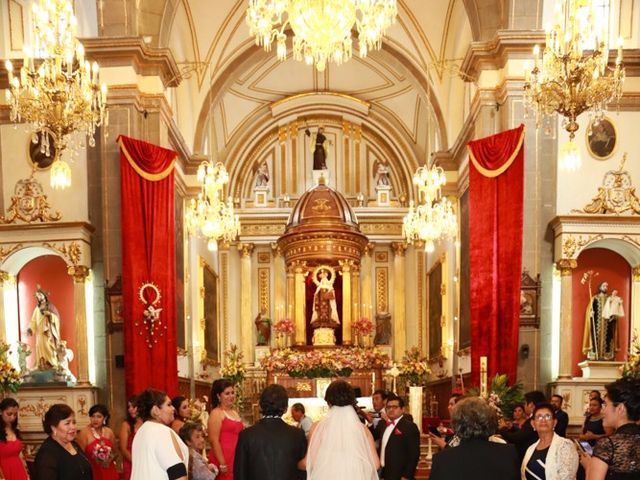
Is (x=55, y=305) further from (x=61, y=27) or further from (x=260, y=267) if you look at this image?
(x=260, y=267)

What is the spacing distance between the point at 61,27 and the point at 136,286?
4.97m

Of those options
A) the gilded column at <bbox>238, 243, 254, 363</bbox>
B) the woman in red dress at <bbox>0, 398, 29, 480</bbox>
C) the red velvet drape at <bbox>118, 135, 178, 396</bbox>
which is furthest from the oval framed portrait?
the gilded column at <bbox>238, 243, 254, 363</bbox>

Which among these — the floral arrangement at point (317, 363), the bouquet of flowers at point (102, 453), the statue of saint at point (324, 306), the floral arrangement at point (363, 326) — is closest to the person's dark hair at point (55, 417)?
Answer: the bouquet of flowers at point (102, 453)

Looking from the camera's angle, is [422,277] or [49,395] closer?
[49,395]

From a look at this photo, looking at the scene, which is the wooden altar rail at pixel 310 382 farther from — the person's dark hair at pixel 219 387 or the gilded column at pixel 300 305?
the person's dark hair at pixel 219 387

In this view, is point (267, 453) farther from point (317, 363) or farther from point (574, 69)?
point (317, 363)

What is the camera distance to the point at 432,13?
19047mm

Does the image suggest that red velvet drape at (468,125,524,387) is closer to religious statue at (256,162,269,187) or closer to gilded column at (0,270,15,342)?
Answer: gilded column at (0,270,15,342)

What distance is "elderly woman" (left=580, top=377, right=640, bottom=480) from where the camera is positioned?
14.0 ft

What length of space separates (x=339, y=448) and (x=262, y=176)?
20638mm

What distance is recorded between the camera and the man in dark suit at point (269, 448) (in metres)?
5.55

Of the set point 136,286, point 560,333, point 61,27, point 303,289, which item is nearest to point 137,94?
point 136,286

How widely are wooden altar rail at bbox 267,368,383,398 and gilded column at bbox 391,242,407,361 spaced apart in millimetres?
3963

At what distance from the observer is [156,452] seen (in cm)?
527
